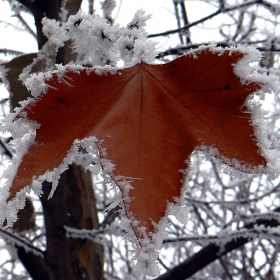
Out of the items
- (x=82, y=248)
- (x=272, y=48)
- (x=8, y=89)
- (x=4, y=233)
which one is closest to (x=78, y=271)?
(x=82, y=248)

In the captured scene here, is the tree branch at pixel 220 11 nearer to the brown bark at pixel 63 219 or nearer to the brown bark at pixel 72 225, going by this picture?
the brown bark at pixel 63 219

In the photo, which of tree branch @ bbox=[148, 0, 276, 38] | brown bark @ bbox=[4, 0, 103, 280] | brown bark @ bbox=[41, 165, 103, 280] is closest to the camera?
brown bark @ bbox=[4, 0, 103, 280]

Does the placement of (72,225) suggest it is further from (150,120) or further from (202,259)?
(150,120)

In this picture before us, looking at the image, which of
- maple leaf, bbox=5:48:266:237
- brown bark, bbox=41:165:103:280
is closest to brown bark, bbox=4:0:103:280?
brown bark, bbox=41:165:103:280

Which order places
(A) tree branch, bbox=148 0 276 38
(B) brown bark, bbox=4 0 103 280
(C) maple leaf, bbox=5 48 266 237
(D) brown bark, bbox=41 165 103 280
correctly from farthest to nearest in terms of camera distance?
1. (A) tree branch, bbox=148 0 276 38
2. (D) brown bark, bbox=41 165 103 280
3. (B) brown bark, bbox=4 0 103 280
4. (C) maple leaf, bbox=5 48 266 237

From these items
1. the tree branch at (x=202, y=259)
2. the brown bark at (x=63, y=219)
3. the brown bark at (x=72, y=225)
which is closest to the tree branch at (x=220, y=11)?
the brown bark at (x=63, y=219)

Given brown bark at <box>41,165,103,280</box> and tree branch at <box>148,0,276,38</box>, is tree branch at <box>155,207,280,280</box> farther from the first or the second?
tree branch at <box>148,0,276,38</box>

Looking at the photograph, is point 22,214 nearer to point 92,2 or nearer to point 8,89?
point 8,89

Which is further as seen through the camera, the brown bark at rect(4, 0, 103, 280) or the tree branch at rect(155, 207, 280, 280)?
the tree branch at rect(155, 207, 280, 280)
